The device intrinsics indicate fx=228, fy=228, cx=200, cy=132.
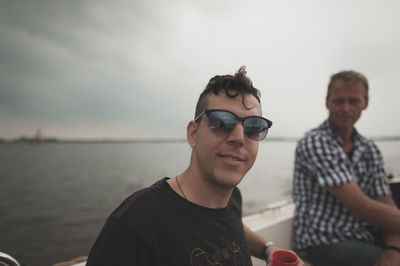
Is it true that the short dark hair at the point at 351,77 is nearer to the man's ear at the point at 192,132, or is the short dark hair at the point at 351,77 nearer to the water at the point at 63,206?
the man's ear at the point at 192,132

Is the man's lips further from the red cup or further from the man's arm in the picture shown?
the man's arm

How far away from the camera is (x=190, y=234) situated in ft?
3.50

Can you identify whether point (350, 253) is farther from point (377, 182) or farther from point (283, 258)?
point (283, 258)

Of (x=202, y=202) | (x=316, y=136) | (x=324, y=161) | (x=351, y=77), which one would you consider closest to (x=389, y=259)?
(x=324, y=161)

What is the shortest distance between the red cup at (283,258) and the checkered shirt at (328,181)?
82 centimetres

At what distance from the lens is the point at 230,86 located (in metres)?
1.27

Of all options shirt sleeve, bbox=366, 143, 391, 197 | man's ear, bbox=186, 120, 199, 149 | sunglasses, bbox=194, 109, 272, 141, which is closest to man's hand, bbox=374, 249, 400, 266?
shirt sleeve, bbox=366, 143, 391, 197

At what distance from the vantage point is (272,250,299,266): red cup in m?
1.16

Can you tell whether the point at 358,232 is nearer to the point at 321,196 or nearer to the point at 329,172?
the point at 321,196

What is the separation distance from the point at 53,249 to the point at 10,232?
3389 millimetres

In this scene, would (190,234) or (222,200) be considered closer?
(190,234)

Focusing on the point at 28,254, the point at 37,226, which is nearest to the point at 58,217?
the point at 37,226

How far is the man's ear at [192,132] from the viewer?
4.36ft

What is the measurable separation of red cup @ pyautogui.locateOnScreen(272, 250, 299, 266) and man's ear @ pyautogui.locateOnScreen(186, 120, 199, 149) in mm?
745
